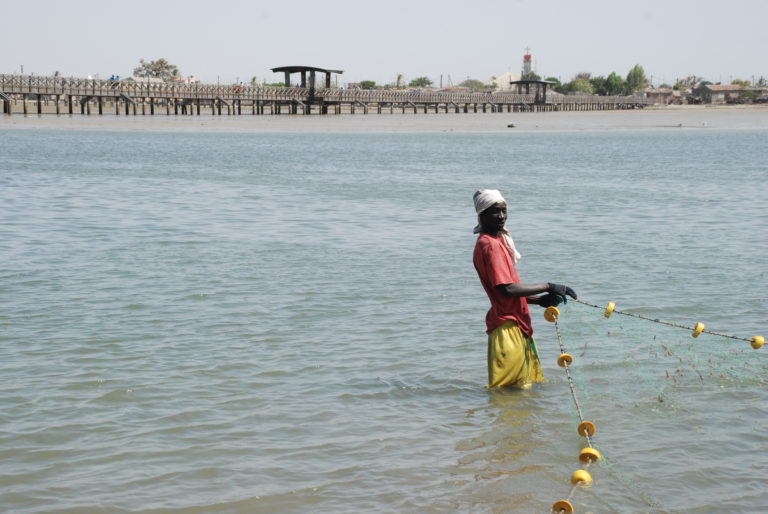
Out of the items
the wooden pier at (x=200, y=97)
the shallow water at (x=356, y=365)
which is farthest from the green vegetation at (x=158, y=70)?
the shallow water at (x=356, y=365)

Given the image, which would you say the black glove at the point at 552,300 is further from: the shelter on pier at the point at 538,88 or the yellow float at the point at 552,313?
the shelter on pier at the point at 538,88

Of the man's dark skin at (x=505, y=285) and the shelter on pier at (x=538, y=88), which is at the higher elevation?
the shelter on pier at (x=538, y=88)

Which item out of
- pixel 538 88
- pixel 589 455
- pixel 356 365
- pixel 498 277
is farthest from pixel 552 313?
pixel 538 88

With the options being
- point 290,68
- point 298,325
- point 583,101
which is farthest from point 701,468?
point 583,101

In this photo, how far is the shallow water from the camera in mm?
5785

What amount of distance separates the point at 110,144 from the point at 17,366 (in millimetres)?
42981

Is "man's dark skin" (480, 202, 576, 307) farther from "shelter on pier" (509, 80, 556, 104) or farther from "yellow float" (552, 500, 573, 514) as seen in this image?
"shelter on pier" (509, 80, 556, 104)

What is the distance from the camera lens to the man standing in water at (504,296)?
6.34m

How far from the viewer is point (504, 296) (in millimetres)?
6516

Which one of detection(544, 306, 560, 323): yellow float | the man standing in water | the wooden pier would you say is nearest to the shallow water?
the man standing in water

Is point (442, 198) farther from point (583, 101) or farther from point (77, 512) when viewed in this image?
point (583, 101)

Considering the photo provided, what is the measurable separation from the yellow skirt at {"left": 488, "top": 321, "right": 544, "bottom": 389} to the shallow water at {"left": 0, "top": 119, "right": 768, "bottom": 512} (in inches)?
8.6

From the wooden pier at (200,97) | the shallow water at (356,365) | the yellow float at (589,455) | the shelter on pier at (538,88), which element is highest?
the shelter on pier at (538,88)

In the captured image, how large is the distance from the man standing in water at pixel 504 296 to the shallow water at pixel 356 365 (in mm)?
334
